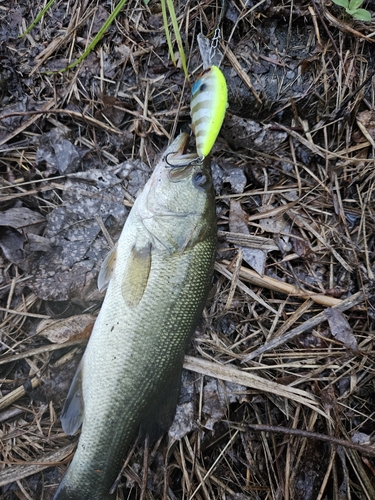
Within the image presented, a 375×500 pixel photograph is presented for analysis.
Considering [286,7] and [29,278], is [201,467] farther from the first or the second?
[286,7]

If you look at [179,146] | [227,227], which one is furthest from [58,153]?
[227,227]

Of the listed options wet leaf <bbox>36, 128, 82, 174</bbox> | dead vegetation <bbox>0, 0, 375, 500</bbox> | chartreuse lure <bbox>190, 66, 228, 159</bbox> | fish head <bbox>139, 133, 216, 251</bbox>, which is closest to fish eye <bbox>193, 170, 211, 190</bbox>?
fish head <bbox>139, 133, 216, 251</bbox>

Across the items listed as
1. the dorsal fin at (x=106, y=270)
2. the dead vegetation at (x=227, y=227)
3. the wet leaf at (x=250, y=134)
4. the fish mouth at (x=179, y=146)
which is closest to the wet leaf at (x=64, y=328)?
the dead vegetation at (x=227, y=227)

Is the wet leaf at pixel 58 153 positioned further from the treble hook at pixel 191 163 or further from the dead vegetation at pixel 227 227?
the treble hook at pixel 191 163

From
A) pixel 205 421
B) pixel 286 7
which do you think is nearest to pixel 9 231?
pixel 205 421

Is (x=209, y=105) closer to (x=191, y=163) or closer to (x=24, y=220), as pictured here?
(x=191, y=163)

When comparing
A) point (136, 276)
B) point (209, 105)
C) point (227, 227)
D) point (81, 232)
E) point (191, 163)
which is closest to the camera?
point (209, 105)

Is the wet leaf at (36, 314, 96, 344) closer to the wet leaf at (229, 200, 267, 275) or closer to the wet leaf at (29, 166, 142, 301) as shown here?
the wet leaf at (29, 166, 142, 301)
